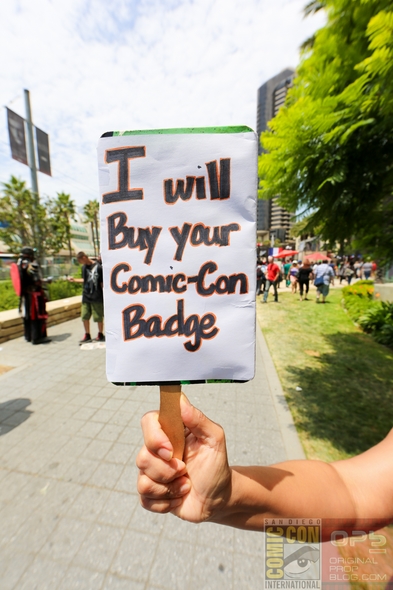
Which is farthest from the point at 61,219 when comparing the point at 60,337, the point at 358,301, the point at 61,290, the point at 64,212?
the point at 358,301

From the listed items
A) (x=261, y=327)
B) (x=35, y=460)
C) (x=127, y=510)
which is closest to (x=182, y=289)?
(x=127, y=510)

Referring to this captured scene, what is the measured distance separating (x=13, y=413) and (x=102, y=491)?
1996 millimetres

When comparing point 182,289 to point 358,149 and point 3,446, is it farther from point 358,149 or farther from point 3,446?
point 3,446

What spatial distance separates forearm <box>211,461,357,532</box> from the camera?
108cm

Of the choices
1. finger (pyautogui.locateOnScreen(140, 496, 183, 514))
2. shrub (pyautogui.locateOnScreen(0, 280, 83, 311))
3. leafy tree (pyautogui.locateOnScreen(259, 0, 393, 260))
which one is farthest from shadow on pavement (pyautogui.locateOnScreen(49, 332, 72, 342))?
finger (pyautogui.locateOnScreen(140, 496, 183, 514))

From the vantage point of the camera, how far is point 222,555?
6.18 ft

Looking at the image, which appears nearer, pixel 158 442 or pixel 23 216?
pixel 158 442

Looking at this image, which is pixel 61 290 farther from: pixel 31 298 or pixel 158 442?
pixel 158 442

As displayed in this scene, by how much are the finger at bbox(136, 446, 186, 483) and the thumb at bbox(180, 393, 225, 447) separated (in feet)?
0.42

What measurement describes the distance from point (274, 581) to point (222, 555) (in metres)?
0.37

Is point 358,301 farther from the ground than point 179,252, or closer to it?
closer to it

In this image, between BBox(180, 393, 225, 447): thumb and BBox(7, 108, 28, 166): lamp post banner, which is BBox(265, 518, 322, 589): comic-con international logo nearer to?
BBox(180, 393, 225, 447): thumb

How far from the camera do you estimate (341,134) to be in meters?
2.41

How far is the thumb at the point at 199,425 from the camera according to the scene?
1.02m
